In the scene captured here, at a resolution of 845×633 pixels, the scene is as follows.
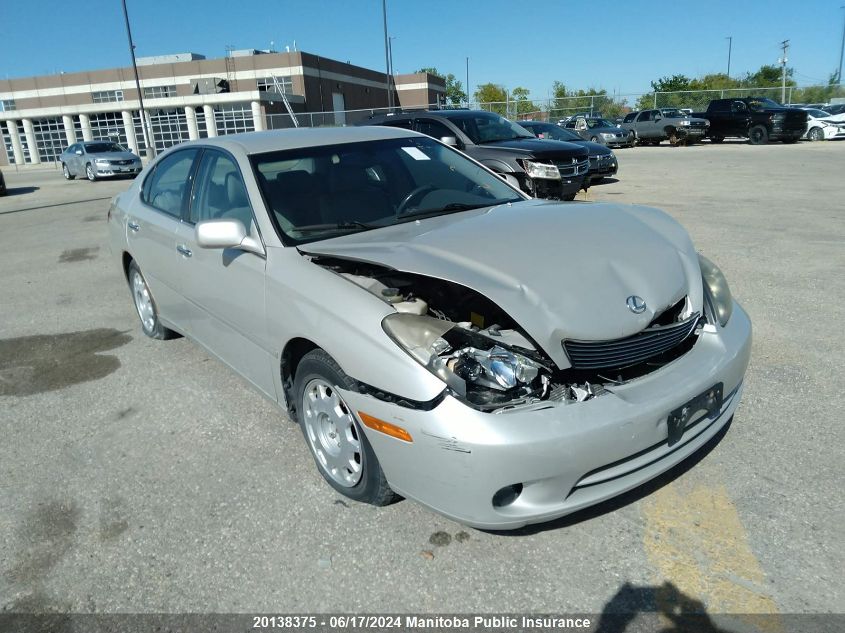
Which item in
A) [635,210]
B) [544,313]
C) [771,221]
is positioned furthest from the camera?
[771,221]

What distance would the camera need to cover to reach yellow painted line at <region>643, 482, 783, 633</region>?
2.26 m

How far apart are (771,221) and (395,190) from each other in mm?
7524

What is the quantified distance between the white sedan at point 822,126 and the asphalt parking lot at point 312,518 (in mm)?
25628

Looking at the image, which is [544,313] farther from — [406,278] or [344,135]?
[344,135]

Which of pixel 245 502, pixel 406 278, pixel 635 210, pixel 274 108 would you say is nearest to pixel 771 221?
pixel 635 210

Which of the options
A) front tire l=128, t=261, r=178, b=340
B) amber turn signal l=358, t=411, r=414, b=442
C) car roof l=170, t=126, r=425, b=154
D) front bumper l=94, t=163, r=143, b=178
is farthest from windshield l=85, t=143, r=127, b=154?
amber turn signal l=358, t=411, r=414, b=442

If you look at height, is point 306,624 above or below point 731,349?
below

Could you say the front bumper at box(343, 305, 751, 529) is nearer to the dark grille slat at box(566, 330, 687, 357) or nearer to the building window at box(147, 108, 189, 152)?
the dark grille slat at box(566, 330, 687, 357)

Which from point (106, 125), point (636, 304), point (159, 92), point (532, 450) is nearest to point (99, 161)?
point (636, 304)

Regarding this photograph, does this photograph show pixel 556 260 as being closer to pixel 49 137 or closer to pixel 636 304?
pixel 636 304

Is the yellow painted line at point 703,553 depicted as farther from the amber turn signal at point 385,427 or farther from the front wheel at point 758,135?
the front wheel at point 758,135

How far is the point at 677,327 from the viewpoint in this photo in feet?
8.86

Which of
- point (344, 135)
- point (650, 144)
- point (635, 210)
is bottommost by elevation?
point (650, 144)

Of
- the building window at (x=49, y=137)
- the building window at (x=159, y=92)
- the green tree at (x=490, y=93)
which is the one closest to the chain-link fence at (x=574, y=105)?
the building window at (x=159, y=92)
